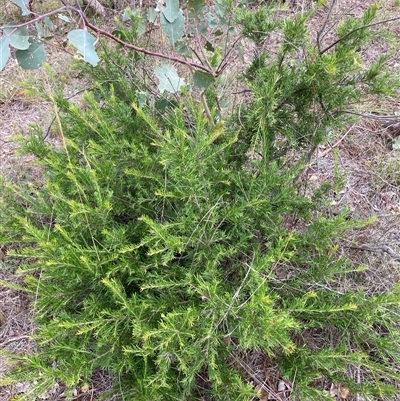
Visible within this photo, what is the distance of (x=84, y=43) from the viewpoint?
1124 mm

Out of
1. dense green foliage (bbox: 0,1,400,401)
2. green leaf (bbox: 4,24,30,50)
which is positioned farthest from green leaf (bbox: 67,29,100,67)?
dense green foliage (bbox: 0,1,400,401)

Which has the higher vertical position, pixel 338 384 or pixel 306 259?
pixel 306 259

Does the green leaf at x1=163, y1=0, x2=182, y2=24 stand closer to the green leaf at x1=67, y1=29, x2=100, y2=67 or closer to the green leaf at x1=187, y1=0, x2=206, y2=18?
the green leaf at x1=187, y1=0, x2=206, y2=18

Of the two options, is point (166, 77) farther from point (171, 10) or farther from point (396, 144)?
point (396, 144)

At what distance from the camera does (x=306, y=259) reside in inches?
69.1

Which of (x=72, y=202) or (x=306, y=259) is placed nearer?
(x=72, y=202)

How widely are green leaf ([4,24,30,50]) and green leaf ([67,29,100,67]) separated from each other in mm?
185

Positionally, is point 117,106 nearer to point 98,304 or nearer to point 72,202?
point 72,202

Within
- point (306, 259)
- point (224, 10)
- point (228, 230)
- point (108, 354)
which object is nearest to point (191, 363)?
point (108, 354)

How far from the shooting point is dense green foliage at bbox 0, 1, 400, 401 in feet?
4.55

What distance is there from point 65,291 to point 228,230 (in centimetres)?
75

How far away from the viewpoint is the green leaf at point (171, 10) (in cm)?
145

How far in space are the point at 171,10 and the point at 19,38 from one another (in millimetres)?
592

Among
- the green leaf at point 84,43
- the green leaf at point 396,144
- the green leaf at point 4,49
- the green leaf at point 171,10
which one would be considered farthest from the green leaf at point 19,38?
the green leaf at point 396,144
